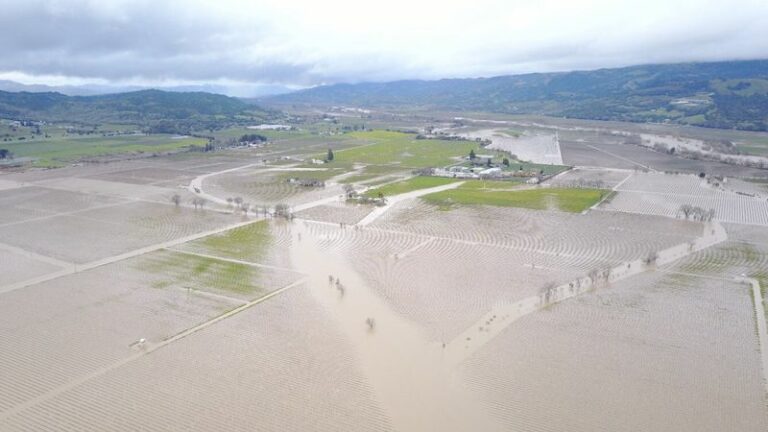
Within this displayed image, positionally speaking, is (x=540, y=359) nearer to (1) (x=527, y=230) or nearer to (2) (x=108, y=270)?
(1) (x=527, y=230)

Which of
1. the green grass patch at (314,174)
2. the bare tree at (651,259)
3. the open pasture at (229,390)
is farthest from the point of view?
the green grass patch at (314,174)

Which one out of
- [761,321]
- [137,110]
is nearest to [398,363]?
[761,321]

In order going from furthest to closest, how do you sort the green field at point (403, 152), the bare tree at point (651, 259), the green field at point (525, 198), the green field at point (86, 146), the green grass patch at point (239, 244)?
the green field at point (86, 146)
the green field at point (403, 152)
the green field at point (525, 198)
the green grass patch at point (239, 244)
the bare tree at point (651, 259)

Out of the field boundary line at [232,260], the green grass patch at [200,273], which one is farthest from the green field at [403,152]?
the green grass patch at [200,273]

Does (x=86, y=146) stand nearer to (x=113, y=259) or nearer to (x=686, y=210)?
(x=113, y=259)

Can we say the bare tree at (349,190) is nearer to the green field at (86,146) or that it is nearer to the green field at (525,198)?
the green field at (525,198)

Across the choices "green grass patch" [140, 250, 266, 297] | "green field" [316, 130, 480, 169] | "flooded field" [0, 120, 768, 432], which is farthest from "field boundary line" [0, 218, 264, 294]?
"green field" [316, 130, 480, 169]
